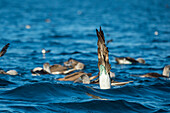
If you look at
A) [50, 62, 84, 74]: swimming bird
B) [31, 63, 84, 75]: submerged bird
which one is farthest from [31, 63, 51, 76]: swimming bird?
[50, 62, 84, 74]: swimming bird

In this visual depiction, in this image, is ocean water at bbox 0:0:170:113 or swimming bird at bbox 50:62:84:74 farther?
swimming bird at bbox 50:62:84:74

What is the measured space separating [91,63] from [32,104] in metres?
6.12

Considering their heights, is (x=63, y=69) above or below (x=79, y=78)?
above

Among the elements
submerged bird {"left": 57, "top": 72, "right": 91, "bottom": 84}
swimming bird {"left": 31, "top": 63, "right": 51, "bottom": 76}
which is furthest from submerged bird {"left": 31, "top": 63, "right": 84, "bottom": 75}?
submerged bird {"left": 57, "top": 72, "right": 91, "bottom": 84}

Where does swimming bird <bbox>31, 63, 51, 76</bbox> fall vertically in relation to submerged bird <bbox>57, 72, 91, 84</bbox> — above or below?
above

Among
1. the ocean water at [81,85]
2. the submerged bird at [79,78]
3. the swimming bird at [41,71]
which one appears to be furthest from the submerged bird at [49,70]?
the submerged bird at [79,78]

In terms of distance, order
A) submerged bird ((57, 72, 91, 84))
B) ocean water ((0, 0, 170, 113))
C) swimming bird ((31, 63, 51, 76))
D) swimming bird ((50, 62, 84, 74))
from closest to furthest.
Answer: ocean water ((0, 0, 170, 113))
submerged bird ((57, 72, 91, 84))
swimming bird ((31, 63, 51, 76))
swimming bird ((50, 62, 84, 74))

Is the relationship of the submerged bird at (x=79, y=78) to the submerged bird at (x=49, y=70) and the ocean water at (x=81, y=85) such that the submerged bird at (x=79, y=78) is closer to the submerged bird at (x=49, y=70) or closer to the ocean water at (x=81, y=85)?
the ocean water at (x=81, y=85)

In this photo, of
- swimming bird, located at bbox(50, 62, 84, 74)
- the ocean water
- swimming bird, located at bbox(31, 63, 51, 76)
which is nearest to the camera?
the ocean water

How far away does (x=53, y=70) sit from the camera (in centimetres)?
1027

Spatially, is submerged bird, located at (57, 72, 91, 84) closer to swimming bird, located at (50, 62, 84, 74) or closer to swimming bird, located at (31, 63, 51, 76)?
swimming bird, located at (50, 62, 84, 74)

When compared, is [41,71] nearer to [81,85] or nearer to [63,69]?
[63,69]

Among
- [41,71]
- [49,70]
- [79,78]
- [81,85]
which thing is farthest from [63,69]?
[81,85]

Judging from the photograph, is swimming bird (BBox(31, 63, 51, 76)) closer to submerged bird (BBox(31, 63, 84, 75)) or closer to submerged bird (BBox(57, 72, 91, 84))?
submerged bird (BBox(31, 63, 84, 75))
